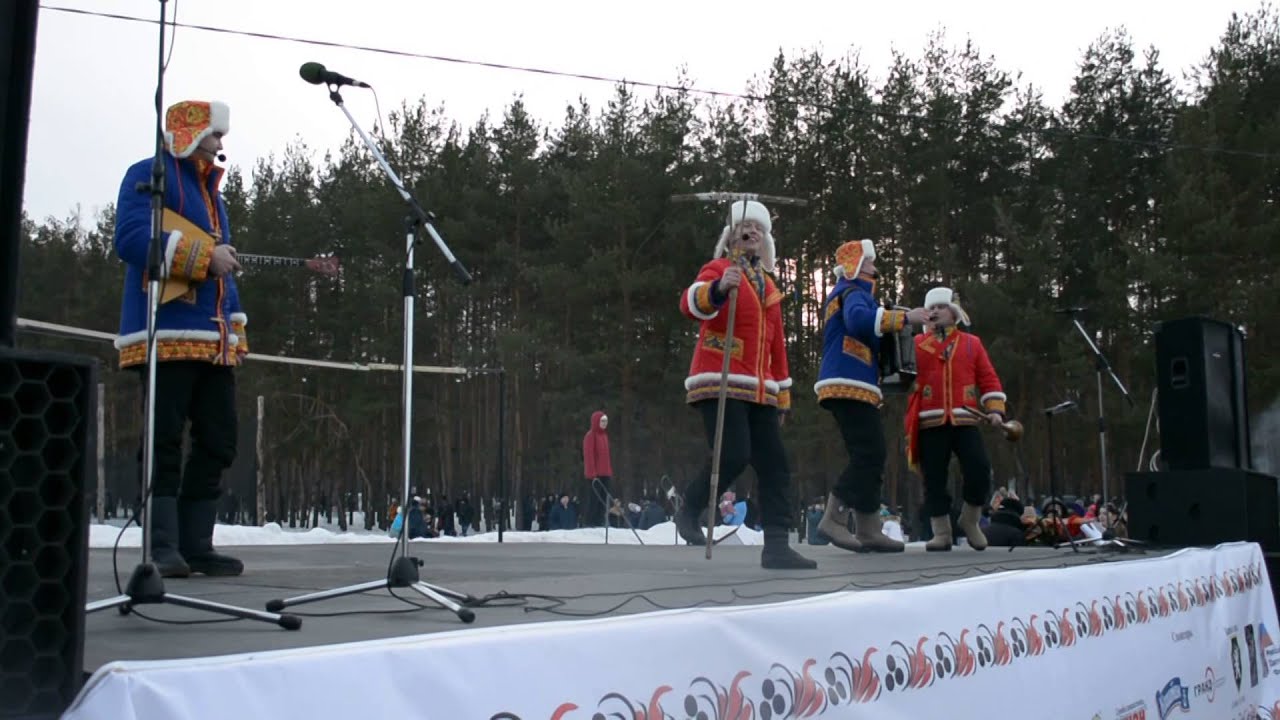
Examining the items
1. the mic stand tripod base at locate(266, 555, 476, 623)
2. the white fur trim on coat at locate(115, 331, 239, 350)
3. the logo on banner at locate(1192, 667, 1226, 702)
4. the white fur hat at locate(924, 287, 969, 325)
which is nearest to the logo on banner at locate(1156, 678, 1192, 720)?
the logo on banner at locate(1192, 667, 1226, 702)

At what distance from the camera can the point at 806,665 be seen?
2949 millimetres

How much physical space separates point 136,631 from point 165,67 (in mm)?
1488

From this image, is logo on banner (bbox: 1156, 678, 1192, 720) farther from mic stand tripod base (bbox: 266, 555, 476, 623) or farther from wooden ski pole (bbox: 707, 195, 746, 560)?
mic stand tripod base (bbox: 266, 555, 476, 623)

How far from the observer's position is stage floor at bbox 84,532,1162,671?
274 cm

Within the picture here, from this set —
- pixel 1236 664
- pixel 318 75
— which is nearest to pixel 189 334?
pixel 318 75

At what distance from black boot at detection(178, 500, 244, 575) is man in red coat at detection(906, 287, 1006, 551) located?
15.5 feet

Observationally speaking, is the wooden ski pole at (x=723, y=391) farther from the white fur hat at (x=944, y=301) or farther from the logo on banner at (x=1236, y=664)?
the white fur hat at (x=944, y=301)

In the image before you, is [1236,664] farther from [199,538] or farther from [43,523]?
[43,523]

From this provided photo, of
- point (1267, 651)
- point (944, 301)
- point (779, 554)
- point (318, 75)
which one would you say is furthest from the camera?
point (944, 301)

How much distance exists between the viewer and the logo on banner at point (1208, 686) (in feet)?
17.0

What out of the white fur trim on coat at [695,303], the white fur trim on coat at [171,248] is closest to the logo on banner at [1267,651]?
the white fur trim on coat at [695,303]

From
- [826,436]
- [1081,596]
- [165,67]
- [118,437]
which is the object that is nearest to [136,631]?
[165,67]

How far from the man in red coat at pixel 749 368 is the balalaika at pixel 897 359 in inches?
42.6

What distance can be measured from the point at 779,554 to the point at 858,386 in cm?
191
